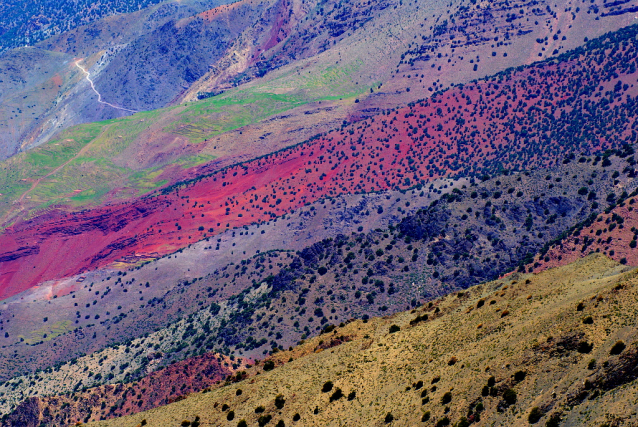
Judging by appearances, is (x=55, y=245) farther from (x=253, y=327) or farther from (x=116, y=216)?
(x=253, y=327)

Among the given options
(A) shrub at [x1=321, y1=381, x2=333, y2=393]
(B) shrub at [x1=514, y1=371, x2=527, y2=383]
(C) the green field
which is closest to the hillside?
(A) shrub at [x1=321, y1=381, x2=333, y2=393]

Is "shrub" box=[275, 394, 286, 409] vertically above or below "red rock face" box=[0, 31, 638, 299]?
above

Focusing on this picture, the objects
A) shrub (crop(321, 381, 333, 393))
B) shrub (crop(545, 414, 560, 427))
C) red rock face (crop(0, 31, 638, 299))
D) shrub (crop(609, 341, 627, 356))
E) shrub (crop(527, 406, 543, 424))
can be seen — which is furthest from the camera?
red rock face (crop(0, 31, 638, 299))

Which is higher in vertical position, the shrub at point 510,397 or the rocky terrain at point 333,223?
the shrub at point 510,397

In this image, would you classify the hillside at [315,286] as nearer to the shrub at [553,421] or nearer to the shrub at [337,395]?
the shrub at [337,395]

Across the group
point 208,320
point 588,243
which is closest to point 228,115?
point 208,320

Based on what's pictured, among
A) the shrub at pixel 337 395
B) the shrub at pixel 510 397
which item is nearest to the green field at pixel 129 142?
the shrub at pixel 337 395

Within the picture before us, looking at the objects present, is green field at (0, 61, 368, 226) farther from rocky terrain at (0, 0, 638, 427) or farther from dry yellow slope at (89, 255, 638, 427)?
dry yellow slope at (89, 255, 638, 427)
